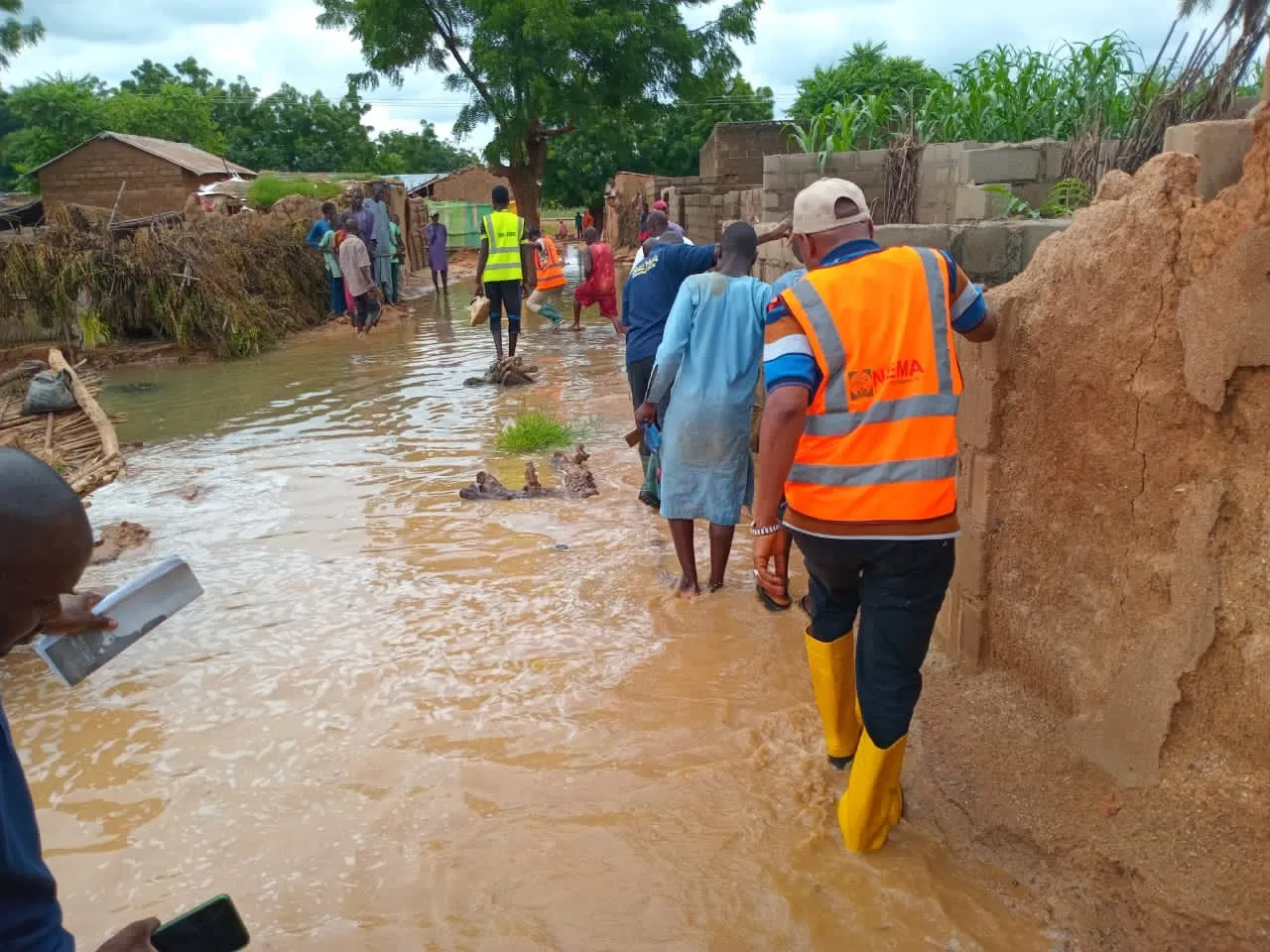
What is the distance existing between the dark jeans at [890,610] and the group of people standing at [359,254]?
12141 millimetres

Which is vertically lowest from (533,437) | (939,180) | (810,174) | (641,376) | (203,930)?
(533,437)

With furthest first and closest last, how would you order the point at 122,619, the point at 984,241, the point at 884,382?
1. the point at 984,241
2. the point at 884,382
3. the point at 122,619

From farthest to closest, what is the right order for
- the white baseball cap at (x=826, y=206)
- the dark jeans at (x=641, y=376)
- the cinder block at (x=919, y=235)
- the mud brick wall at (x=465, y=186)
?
1. the mud brick wall at (x=465, y=186)
2. the dark jeans at (x=641, y=376)
3. the cinder block at (x=919, y=235)
4. the white baseball cap at (x=826, y=206)

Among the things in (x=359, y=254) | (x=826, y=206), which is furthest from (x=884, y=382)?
(x=359, y=254)

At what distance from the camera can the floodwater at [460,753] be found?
266 cm

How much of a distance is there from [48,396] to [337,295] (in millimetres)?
8488

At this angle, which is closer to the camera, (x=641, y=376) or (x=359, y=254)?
(x=641, y=376)

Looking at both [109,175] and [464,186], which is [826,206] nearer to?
[109,175]

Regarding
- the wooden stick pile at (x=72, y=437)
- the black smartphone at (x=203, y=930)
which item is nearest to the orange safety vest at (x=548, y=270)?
the wooden stick pile at (x=72, y=437)

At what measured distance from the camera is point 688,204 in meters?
16.2

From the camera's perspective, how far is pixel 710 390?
4.25m

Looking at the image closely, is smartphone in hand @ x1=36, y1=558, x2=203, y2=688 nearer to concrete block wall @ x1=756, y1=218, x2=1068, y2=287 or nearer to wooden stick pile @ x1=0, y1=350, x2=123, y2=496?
wooden stick pile @ x1=0, y1=350, x2=123, y2=496

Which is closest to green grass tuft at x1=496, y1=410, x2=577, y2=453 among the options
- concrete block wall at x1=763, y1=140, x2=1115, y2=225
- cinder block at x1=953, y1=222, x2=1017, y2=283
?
concrete block wall at x1=763, y1=140, x2=1115, y2=225

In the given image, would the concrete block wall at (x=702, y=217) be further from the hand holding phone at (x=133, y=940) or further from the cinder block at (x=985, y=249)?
the hand holding phone at (x=133, y=940)
